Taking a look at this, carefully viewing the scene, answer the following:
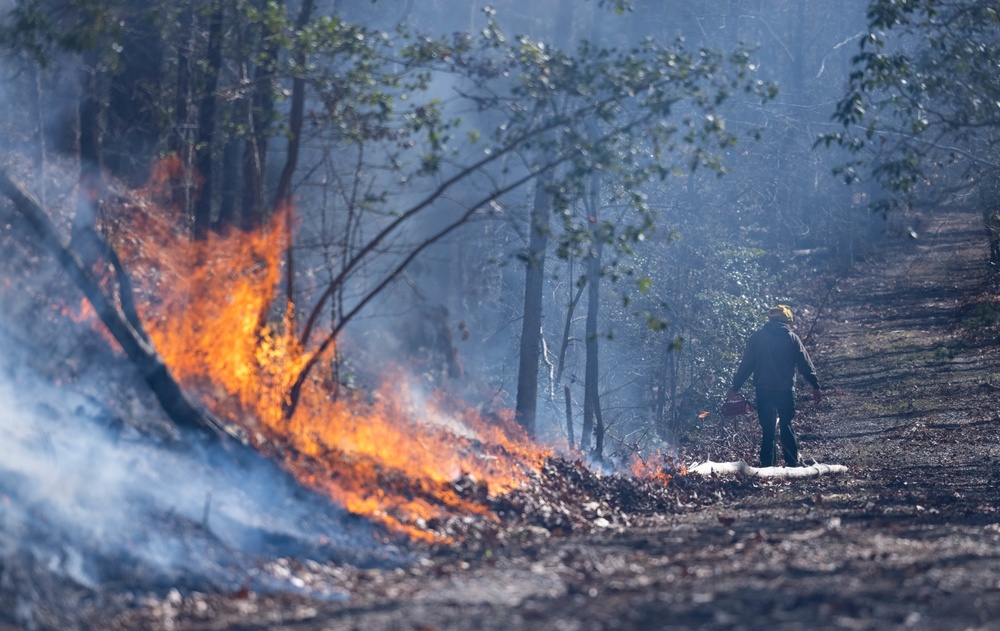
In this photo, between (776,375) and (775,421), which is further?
(775,421)

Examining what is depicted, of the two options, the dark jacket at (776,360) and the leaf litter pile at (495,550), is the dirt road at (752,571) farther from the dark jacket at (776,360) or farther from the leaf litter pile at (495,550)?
the dark jacket at (776,360)

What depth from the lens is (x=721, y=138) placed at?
919 cm

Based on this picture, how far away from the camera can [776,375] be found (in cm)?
1267

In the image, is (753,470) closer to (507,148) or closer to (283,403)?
(507,148)

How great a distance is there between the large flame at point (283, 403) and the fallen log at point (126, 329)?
1.84 ft

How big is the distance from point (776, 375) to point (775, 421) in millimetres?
715

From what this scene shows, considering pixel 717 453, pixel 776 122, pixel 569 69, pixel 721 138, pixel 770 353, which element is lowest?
pixel 717 453

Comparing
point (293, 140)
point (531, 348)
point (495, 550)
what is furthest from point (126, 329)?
point (531, 348)

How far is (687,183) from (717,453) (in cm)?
975

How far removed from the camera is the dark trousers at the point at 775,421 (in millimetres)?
12766

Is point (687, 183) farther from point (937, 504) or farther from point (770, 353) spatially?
point (937, 504)

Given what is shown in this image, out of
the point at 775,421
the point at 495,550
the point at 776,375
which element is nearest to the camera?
the point at 495,550

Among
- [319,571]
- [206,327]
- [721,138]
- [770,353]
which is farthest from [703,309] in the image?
[319,571]

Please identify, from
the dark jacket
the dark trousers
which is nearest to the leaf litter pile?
A: the dark trousers
